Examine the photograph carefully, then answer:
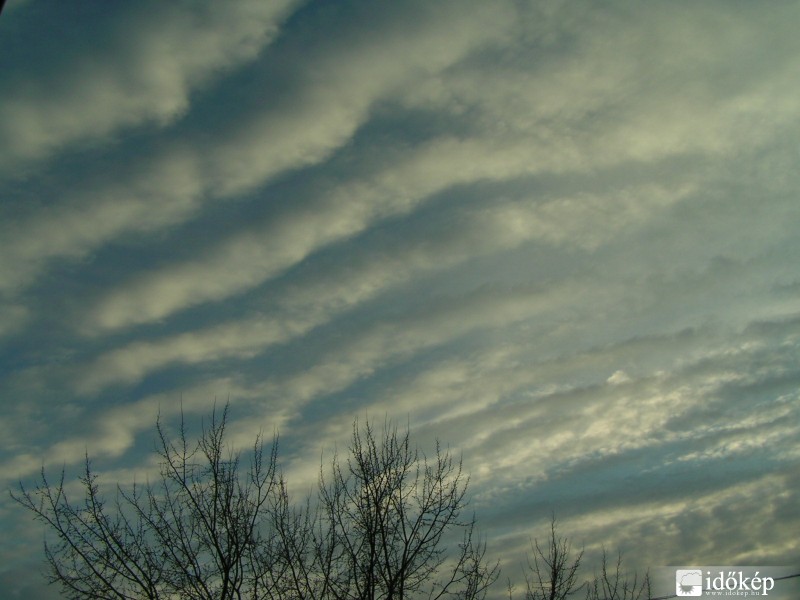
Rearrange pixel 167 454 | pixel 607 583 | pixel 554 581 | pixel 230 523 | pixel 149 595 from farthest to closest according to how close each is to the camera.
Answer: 1. pixel 607 583
2. pixel 554 581
3. pixel 167 454
4. pixel 230 523
5. pixel 149 595

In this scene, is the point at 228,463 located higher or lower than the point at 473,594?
higher

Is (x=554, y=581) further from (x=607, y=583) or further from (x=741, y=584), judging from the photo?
(x=741, y=584)

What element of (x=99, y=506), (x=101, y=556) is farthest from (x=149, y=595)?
→ (x=99, y=506)

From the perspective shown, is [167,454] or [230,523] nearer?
[230,523]

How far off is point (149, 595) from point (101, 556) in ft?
4.94

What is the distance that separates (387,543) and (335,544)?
140cm

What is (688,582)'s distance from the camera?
23641mm

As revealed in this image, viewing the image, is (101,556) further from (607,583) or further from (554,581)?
(607,583)

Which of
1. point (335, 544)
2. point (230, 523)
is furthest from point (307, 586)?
point (230, 523)

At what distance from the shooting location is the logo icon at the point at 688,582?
23.0 metres

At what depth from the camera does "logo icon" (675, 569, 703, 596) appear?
23.0 metres

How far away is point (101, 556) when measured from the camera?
1650 cm

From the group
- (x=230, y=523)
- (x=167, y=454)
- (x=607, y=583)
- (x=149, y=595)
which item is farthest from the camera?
(x=607, y=583)

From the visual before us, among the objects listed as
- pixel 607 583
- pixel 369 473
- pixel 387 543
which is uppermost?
pixel 369 473
